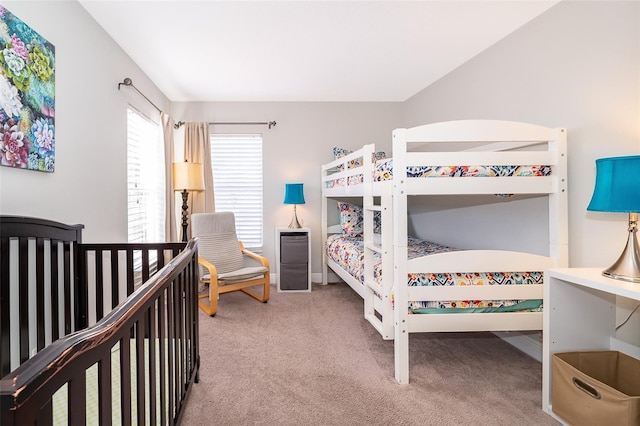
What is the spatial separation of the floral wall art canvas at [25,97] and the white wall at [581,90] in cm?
295

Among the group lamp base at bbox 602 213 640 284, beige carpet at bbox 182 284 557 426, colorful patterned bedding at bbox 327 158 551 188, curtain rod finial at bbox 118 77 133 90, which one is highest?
curtain rod finial at bbox 118 77 133 90

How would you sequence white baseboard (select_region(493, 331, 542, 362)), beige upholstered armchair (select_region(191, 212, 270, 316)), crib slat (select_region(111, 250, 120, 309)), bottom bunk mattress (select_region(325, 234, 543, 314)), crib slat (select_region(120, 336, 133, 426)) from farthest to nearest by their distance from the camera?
beige upholstered armchair (select_region(191, 212, 270, 316))
white baseboard (select_region(493, 331, 542, 362))
bottom bunk mattress (select_region(325, 234, 543, 314))
crib slat (select_region(111, 250, 120, 309))
crib slat (select_region(120, 336, 133, 426))

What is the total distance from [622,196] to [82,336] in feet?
6.21

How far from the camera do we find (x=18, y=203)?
1589 millimetres

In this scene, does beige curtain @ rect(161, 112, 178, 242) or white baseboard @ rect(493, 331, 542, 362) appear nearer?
white baseboard @ rect(493, 331, 542, 362)

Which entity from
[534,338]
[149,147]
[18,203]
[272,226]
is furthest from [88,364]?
[272,226]

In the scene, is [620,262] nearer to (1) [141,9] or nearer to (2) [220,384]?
(2) [220,384]

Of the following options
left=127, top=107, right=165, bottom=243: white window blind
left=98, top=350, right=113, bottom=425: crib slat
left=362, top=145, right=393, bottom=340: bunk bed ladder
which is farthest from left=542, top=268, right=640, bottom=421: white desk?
left=127, top=107, right=165, bottom=243: white window blind

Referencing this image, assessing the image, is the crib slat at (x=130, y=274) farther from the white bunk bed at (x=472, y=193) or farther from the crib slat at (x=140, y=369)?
the white bunk bed at (x=472, y=193)

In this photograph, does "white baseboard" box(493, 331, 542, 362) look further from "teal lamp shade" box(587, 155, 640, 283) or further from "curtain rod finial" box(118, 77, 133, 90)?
"curtain rod finial" box(118, 77, 133, 90)

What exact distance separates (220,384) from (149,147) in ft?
8.33

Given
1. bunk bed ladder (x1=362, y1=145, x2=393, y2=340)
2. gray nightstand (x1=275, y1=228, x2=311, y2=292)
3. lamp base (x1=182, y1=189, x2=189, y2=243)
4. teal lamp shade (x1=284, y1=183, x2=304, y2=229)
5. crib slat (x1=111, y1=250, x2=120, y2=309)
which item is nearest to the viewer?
crib slat (x1=111, y1=250, x2=120, y2=309)

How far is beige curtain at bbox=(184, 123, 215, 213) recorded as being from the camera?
13.3 feet

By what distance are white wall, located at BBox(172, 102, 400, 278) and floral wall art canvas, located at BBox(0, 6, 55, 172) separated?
8.08 feet
